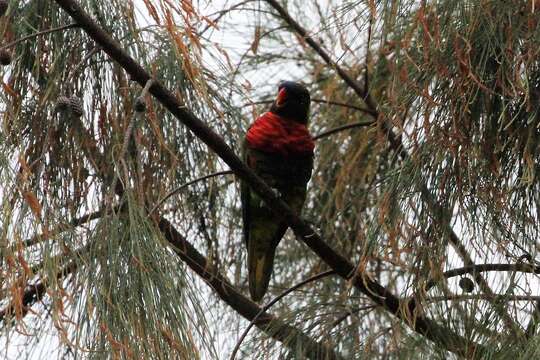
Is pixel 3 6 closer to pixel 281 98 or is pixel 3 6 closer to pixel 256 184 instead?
pixel 256 184

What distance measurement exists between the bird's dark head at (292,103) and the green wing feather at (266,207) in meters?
0.13

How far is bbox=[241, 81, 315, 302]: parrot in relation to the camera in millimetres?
2449

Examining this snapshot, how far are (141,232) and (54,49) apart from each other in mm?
473

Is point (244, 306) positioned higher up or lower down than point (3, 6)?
lower down

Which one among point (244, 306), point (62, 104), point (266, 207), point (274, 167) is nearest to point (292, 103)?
point (274, 167)

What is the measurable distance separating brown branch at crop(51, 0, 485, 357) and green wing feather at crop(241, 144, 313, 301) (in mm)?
292

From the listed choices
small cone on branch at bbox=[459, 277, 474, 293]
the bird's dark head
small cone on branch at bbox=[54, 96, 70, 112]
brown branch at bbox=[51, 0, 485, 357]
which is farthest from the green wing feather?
small cone on branch at bbox=[54, 96, 70, 112]

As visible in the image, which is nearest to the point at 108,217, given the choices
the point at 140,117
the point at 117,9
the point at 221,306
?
the point at 140,117

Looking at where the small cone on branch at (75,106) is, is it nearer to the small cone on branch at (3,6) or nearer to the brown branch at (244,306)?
the small cone on branch at (3,6)

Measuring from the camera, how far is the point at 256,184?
1.81 m

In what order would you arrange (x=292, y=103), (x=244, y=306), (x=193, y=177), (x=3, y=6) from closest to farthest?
(x=3, y=6), (x=193, y=177), (x=244, y=306), (x=292, y=103)

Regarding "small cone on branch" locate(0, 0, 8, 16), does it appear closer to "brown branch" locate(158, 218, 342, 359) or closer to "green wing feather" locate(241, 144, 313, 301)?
"brown branch" locate(158, 218, 342, 359)

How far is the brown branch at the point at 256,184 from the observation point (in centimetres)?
156

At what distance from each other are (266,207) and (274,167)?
126 mm
